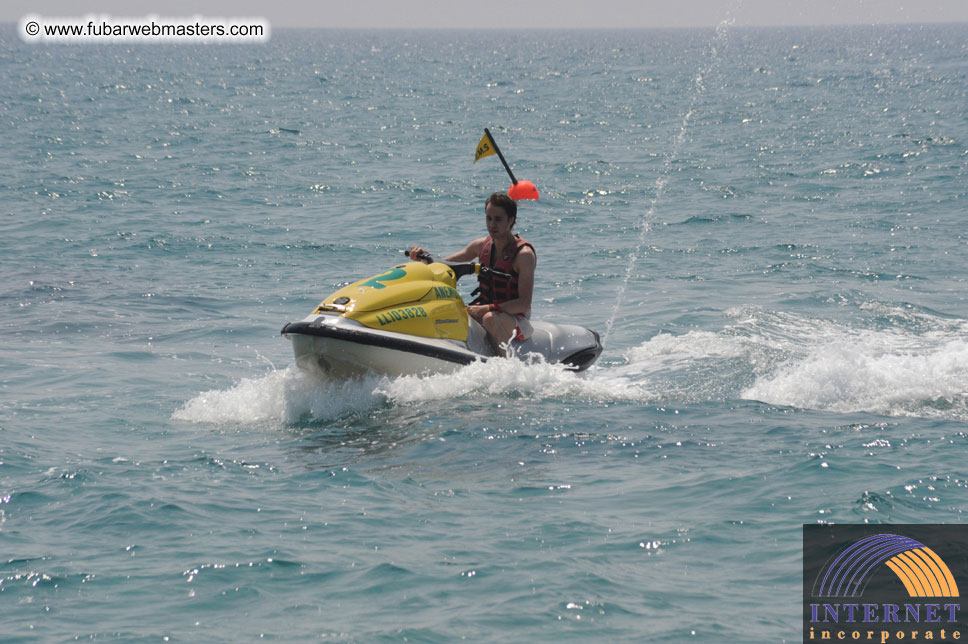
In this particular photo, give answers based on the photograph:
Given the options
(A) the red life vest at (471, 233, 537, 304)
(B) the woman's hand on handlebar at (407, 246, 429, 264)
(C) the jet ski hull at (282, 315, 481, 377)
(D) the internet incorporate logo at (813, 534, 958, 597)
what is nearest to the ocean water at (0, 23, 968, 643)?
(C) the jet ski hull at (282, 315, 481, 377)

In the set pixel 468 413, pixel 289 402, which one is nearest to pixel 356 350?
pixel 289 402

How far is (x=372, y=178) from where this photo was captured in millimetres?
22641

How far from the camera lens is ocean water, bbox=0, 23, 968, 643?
15.9 ft

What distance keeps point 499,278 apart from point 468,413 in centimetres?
135

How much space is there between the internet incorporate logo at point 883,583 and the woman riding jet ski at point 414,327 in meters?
2.92

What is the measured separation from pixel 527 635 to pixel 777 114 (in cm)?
3402

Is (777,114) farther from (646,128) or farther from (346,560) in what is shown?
(346,560)

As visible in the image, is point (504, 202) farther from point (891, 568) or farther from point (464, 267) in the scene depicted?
point (891, 568)

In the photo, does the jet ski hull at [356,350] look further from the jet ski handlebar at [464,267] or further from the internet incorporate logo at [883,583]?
the internet incorporate logo at [883,583]

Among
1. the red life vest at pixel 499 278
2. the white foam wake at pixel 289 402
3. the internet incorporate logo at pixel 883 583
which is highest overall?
the red life vest at pixel 499 278

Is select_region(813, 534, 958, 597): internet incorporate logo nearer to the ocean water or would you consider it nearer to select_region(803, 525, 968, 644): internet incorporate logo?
select_region(803, 525, 968, 644): internet incorporate logo

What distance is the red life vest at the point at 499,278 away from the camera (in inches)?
Answer: 323

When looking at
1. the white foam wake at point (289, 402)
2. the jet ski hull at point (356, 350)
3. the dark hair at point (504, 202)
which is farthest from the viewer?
the dark hair at point (504, 202)

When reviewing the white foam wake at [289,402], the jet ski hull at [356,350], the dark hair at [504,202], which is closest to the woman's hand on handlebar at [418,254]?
the dark hair at [504,202]
